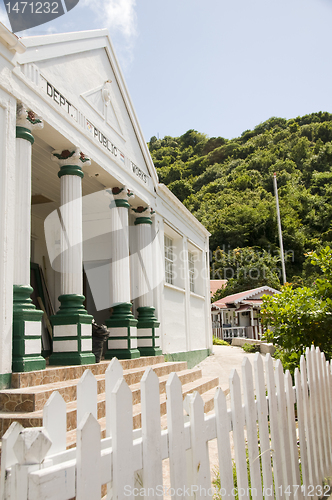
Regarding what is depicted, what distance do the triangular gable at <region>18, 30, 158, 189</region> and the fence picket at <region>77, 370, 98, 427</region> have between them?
504cm

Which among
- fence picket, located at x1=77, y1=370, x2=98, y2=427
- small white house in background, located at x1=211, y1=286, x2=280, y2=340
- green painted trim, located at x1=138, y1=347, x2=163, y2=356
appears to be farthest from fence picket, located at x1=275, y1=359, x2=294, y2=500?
small white house in background, located at x1=211, y1=286, x2=280, y2=340

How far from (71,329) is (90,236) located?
14.1 ft

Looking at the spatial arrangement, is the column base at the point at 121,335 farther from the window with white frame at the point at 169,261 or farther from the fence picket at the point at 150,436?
the fence picket at the point at 150,436

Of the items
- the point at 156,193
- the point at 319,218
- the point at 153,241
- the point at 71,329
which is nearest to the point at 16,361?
the point at 71,329

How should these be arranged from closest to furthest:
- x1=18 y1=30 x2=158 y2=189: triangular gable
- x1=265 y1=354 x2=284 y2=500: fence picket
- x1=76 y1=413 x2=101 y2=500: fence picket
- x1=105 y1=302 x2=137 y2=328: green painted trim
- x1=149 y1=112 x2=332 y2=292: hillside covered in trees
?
x1=76 y1=413 x2=101 y2=500: fence picket
x1=265 y1=354 x2=284 y2=500: fence picket
x1=18 y1=30 x2=158 y2=189: triangular gable
x1=105 y1=302 x2=137 y2=328: green painted trim
x1=149 y1=112 x2=332 y2=292: hillside covered in trees

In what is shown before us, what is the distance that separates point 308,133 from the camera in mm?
80188

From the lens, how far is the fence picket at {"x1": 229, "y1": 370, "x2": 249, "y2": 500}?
229cm

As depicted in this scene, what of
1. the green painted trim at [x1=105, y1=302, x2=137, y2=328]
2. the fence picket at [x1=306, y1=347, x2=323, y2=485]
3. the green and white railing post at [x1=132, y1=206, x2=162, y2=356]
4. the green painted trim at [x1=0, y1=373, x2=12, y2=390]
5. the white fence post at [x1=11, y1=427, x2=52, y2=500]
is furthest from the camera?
the green and white railing post at [x1=132, y1=206, x2=162, y2=356]

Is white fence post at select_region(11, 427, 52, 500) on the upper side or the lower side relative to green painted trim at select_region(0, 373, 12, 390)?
upper

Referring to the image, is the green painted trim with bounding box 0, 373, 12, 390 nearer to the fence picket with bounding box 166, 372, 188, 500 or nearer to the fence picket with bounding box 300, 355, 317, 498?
the fence picket with bounding box 300, 355, 317, 498

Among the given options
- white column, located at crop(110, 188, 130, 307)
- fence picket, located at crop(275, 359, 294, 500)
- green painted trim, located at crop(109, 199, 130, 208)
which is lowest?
fence picket, located at crop(275, 359, 294, 500)

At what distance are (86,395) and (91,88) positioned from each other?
702 centimetres

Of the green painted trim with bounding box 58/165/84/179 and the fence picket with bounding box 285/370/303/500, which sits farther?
the green painted trim with bounding box 58/165/84/179

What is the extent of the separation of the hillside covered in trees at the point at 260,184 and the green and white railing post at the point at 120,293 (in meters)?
31.6
